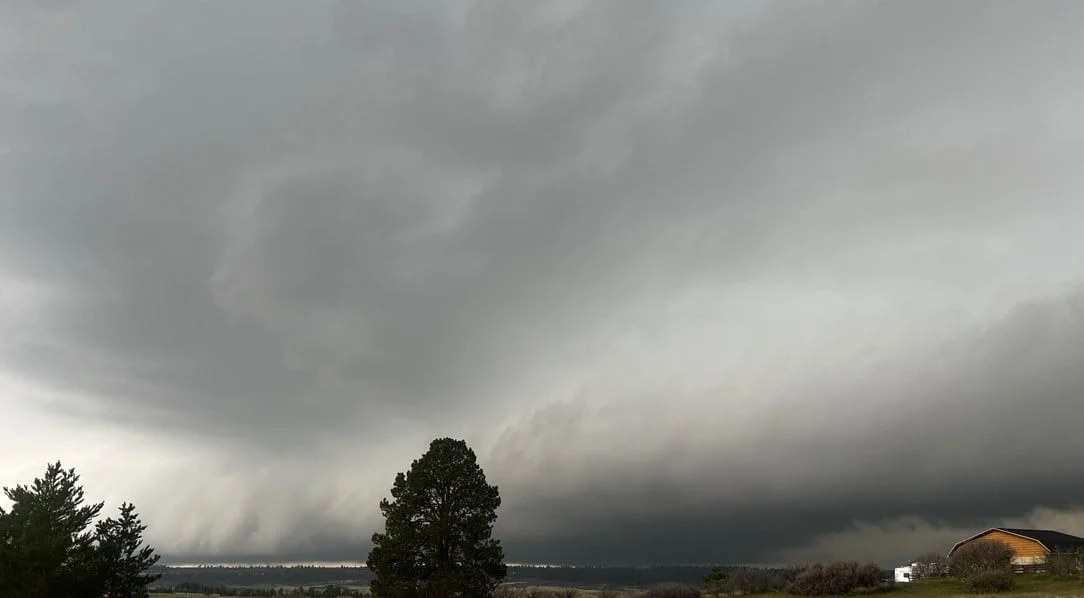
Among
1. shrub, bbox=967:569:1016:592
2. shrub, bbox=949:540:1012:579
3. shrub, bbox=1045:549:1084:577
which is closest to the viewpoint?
shrub, bbox=967:569:1016:592

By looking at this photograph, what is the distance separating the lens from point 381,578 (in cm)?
5009

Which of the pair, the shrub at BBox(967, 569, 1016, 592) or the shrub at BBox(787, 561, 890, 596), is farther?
the shrub at BBox(787, 561, 890, 596)

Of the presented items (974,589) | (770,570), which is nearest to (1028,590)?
(974,589)

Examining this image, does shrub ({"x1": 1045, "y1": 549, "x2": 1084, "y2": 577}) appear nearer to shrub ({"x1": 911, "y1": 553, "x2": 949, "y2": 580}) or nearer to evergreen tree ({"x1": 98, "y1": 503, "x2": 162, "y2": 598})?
Answer: shrub ({"x1": 911, "y1": 553, "x2": 949, "y2": 580})

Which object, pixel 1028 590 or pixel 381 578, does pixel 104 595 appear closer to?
pixel 381 578

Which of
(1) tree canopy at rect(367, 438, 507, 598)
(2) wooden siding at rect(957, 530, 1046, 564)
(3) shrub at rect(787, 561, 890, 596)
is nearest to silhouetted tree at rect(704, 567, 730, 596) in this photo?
(3) shrub at rect(787, 561, 890, 596)

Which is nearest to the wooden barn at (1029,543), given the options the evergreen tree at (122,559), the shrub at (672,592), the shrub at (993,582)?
the shrub at (993,582)

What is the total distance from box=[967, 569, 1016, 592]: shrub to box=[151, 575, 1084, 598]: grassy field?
2.60 ft

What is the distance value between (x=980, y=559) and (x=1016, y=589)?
1810 centimetres

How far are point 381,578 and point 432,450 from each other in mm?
A: 9565

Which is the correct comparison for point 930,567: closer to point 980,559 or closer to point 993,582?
point 980,559

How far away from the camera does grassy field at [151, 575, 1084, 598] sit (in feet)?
196

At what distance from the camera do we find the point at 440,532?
49.5m

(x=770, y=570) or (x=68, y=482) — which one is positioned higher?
(x=68, y=482)
